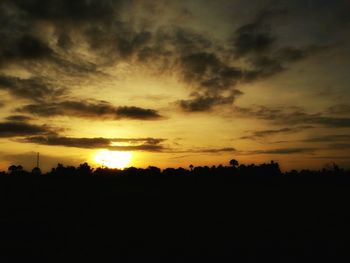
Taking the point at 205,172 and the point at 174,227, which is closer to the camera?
the point at 174,227

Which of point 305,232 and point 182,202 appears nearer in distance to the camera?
point 305,232

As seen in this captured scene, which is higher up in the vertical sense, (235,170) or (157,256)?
(235,170)

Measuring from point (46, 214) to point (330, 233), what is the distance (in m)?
24.6

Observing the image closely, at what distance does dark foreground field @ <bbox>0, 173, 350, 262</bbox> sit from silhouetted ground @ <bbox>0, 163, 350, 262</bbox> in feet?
0.21

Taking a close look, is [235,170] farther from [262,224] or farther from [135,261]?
[135,261]

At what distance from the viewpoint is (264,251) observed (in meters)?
24.0

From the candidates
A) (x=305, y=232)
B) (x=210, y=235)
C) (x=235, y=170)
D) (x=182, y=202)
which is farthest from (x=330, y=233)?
(x=235, y=170)

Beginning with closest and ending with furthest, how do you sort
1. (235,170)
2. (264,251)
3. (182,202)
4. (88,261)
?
(88,261), (264,251), (182,202), (235,170)

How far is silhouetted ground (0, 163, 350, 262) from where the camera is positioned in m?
23.6

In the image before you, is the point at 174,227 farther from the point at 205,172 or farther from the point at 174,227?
the point at 205,172

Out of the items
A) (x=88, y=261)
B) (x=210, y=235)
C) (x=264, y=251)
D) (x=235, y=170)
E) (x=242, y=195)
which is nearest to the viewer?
(x=88, y=261)

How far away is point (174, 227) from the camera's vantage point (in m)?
29.5

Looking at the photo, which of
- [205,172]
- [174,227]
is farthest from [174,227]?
[205,172]

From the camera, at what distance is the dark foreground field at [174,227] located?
2353cm
